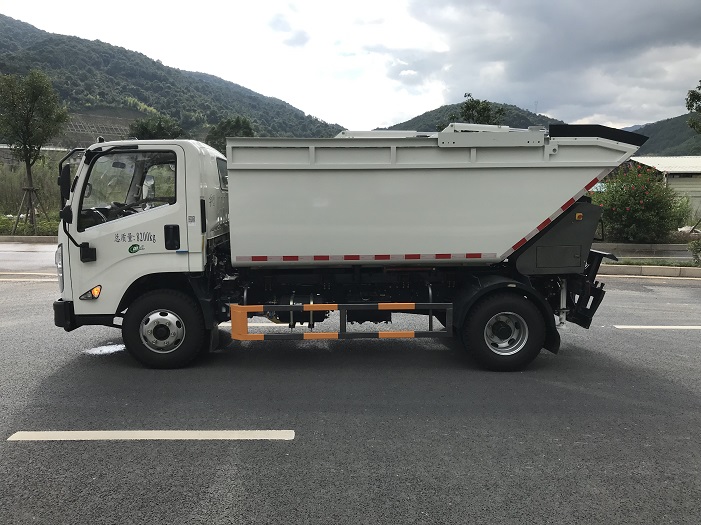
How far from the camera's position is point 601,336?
695cm

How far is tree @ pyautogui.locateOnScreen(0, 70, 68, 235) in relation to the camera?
1856 cm

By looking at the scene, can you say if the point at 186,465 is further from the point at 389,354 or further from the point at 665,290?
the point at 665,290

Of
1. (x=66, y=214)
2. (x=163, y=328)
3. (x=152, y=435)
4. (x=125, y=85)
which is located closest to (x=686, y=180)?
(x=163, y=328)

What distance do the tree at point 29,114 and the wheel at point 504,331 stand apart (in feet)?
63.7

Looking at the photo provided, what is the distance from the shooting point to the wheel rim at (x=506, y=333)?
5.46 metres

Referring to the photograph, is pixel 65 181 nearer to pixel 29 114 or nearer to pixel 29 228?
pixel 29 114

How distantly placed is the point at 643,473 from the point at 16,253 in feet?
56.6

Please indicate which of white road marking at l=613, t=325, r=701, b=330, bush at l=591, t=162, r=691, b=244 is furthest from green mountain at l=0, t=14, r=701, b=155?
white road marking at l=613, t=325, r=701, b=330

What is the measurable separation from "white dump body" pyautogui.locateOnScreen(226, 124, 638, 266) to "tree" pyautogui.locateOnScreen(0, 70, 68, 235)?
1782 cm

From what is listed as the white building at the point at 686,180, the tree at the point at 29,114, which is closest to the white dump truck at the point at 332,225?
the tree at the point at 29,114

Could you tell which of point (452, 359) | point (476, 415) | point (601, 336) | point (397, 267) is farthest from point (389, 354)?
point (601, 336)

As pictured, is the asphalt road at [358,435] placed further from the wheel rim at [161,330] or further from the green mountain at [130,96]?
the green mountain at [130,96]

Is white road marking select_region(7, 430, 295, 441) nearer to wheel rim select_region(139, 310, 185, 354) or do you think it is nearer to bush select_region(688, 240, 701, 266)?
wheel rim select_region(139, 310, 185, 354)

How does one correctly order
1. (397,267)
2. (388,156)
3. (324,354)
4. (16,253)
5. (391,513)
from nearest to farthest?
(391,513) → (388,156) → (397,267) → (324,354) → (16,253)
